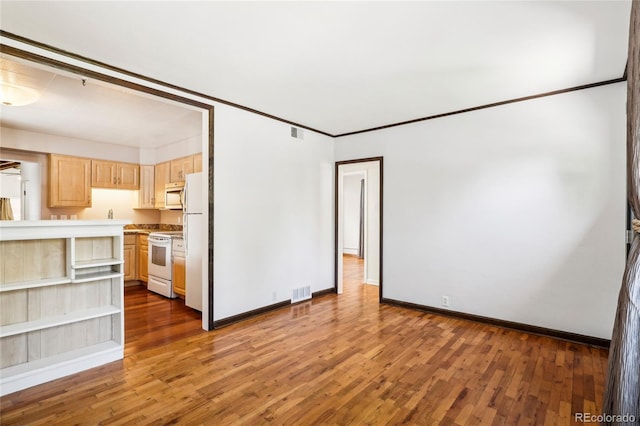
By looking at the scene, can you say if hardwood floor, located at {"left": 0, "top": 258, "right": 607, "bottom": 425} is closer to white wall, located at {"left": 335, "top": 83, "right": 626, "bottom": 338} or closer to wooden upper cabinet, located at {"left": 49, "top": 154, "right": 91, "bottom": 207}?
white wall, located at {"left": 335, "top": 83, "right": 626, "bottom": 338}

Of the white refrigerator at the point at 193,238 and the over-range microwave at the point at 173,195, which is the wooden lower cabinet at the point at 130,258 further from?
the white refrigerator at the point at 193,238

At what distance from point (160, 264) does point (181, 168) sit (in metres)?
1.65

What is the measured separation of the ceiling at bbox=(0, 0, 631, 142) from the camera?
2.06 metres

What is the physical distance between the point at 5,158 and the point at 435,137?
6727 mm

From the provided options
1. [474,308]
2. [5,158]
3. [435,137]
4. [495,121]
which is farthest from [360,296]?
[5,158]

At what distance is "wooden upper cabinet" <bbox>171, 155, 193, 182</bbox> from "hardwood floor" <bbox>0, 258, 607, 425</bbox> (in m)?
2.89

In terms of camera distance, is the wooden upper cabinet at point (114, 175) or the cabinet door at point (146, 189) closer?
the wooden upper cabinet at point (114, 175)

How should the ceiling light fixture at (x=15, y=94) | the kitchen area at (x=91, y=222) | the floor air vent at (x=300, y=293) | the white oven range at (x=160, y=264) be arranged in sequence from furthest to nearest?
the white oven range at (x=160, y=264) < the floor air vent at (x=300, y=293) < the ceiling light fixture at (x=15, y=94) < the kitchen area at (x=91, y=222)

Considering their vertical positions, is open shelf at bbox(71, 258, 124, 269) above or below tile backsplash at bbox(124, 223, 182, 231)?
below

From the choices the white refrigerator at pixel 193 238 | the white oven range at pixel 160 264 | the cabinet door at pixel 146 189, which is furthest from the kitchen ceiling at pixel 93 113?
→ the white oven range at pixel 160 264

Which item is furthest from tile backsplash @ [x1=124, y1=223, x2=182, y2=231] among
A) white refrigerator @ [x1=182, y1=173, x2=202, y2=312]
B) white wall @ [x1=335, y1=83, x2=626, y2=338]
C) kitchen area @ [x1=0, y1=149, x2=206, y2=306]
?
white wall @ [x1=335, y1=83, x2=626, y2=338]

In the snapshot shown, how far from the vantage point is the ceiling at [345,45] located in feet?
6.77

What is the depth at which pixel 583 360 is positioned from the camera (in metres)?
2.86

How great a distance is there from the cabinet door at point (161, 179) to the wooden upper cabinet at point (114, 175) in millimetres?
410
